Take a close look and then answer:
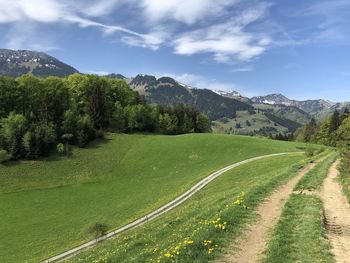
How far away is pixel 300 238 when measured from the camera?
19344 millimetres

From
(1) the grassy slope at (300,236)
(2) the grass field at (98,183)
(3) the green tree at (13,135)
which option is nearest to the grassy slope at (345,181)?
(1) the grassy slope at (300,236)

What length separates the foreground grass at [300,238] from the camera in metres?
16.8

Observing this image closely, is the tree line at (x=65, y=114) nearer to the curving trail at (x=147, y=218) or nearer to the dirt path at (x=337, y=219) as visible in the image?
the curving trail at (x=147, y=218)

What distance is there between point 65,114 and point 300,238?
3923 inches

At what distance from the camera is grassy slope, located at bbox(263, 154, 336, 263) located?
16.9m

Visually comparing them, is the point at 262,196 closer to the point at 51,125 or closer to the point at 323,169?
the point at 323,169

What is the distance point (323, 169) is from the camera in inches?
1818

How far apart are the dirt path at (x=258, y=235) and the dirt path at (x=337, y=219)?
9.85 ft

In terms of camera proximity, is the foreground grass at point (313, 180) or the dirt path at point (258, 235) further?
the foreground grass at point (313, 180)

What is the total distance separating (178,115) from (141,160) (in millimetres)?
70531

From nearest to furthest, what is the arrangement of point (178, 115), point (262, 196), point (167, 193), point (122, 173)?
point (262, 196), point (167, 193), point (122, 173), point (178, 115)

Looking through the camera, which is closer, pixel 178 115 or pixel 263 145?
pixel 263 145

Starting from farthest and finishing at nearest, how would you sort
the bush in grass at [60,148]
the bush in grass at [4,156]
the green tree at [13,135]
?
the bush in grass at [60,148], the green tree at [13,135], the bush in grass at [4,156]

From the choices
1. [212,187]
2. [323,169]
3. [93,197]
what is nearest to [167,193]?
[212,187]
